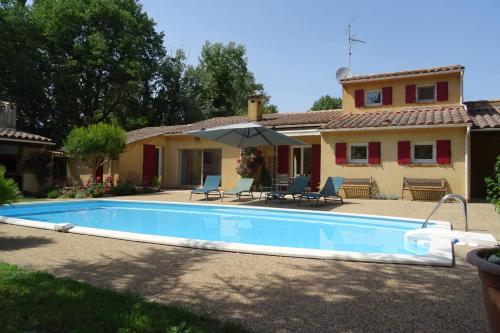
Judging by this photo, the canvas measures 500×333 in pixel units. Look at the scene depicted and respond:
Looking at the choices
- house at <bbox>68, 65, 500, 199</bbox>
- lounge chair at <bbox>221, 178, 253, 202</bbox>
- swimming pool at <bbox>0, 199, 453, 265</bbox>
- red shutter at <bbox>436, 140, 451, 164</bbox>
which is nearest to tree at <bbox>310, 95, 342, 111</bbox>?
house at <bbox>68, 65, 500, 199</bbox>

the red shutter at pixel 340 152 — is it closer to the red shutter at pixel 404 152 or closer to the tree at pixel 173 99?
the red shutter at pixel 404 152

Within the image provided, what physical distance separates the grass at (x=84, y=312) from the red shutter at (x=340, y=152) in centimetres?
1370

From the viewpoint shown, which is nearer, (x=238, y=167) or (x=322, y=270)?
(x=322, y=270)

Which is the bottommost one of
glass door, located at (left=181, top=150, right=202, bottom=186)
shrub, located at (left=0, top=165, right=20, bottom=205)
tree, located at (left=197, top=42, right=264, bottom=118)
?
shrub, located at (left=0, top=165, right=20, bottom=205)

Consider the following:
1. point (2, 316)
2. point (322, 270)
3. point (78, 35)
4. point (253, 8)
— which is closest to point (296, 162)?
point (253, 8)

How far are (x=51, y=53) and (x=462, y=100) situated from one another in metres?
28.5

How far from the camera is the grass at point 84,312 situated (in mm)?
2945

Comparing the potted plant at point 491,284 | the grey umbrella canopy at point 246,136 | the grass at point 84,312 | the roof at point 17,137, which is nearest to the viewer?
the potted plant at point 491,284

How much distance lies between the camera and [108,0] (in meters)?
29.8

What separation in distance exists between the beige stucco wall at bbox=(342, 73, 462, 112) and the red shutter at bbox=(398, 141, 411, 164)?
3369 mm

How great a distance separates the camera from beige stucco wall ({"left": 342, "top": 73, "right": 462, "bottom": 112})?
16.7 m

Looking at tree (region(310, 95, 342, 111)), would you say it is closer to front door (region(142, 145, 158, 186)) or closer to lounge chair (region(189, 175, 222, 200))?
front door (region(142, 145, 158, 186))

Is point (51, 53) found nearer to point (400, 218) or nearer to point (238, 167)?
point (238, 167)

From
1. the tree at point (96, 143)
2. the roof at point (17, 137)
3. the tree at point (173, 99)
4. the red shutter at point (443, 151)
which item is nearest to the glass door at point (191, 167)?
the tree at point (96, 143)
